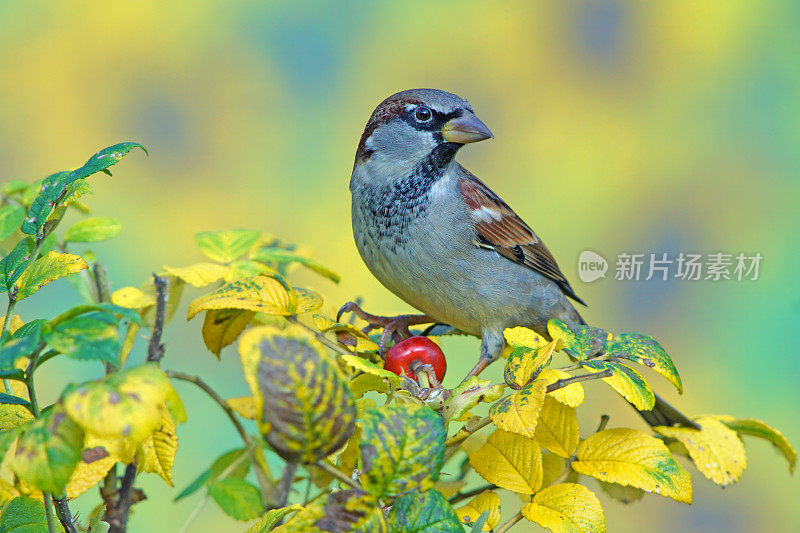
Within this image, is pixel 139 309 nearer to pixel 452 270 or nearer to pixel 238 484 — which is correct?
pixel 238 484

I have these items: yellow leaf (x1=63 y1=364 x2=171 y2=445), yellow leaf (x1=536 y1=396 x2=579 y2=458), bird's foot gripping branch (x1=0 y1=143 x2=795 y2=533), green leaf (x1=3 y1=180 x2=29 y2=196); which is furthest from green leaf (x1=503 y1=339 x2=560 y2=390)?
green leaf (x1=3 y1=180 x2=29 y2=196)

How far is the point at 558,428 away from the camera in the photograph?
0.74 metres

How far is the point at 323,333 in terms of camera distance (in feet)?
2.57

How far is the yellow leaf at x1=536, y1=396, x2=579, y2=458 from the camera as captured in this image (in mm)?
733

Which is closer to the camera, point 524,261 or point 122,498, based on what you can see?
point 122,498

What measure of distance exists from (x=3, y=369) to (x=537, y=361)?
1.34ft

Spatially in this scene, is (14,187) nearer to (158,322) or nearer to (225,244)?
(225,244)

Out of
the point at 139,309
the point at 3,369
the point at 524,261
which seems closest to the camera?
the point at 3,369

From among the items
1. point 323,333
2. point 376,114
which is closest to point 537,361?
point 323,333

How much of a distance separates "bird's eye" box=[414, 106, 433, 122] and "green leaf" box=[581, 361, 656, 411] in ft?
2.02

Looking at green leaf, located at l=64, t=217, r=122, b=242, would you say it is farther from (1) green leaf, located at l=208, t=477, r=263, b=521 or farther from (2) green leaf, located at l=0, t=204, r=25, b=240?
(1) green leaf, located at l=208, t=477, r=263, b=521

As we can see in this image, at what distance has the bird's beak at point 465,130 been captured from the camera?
43.9 inches

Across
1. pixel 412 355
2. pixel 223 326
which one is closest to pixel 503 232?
pixel 412 355

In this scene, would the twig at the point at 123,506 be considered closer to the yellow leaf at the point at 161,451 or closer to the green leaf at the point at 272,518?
the yellow leaf at the point at 161,451
